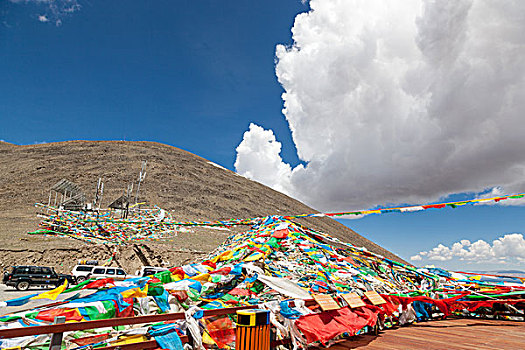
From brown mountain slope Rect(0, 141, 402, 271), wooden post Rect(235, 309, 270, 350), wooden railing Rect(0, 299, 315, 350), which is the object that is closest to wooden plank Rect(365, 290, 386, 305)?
wooden railing Rect(0, 299, 315, 350)

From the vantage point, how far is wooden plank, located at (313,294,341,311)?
4.78 meters

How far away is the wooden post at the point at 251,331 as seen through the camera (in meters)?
3.31

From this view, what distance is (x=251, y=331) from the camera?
331cm

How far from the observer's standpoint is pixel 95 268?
1648 cm

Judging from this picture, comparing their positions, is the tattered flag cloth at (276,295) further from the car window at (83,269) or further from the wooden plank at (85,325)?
the car window at (83,269)

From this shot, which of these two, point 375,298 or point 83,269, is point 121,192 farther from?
point 375,298

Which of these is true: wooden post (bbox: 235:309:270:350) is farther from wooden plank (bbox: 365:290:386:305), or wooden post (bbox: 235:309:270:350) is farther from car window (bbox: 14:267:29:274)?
car window (bbox: 14:267:29:274)

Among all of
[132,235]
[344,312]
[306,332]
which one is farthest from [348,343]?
[132,235]

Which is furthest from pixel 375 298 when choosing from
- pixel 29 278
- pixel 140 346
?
pixel 29 278

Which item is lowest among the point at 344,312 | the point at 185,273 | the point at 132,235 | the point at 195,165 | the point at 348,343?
the point at 348,343

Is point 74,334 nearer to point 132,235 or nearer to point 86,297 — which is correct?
point 86,297

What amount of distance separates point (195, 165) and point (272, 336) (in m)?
62.8

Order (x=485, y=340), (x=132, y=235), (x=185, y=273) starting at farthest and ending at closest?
(x=132, y=235), (x=185, y=273), (x=485, y=340)

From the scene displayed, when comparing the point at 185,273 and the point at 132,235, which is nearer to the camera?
the point at 185,273
